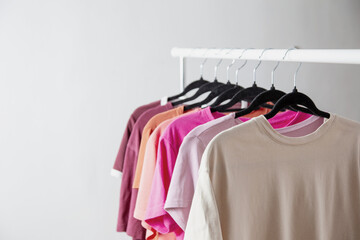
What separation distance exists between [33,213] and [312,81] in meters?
2.06

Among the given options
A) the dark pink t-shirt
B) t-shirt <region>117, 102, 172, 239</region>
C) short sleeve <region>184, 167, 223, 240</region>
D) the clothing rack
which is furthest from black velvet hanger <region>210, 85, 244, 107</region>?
short sleeve <region>184, 167, 223, 240</region>

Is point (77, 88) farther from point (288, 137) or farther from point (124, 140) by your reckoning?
point (288, 137)

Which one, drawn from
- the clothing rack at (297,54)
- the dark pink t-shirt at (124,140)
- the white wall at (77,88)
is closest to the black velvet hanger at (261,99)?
the clothing rack at (297,54)

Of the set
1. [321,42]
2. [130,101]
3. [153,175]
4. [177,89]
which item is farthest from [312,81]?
[153,175]

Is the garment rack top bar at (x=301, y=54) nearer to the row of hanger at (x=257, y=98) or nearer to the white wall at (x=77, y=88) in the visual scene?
the row of hanger at (x=257, y=98)

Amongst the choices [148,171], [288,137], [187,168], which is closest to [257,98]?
[288,137]

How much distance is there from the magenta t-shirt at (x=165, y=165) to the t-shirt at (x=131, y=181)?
0.29 metres

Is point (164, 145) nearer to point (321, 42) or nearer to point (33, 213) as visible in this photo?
point (33, 213)

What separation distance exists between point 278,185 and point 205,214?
195 millimetres

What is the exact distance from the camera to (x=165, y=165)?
4.34 ft

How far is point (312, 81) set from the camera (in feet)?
10.9

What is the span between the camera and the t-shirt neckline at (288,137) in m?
1.07

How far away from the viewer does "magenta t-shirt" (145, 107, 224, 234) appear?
127cm

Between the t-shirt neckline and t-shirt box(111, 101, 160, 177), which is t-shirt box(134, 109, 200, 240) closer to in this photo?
t-shirt box(111, 101, 160, 177)
